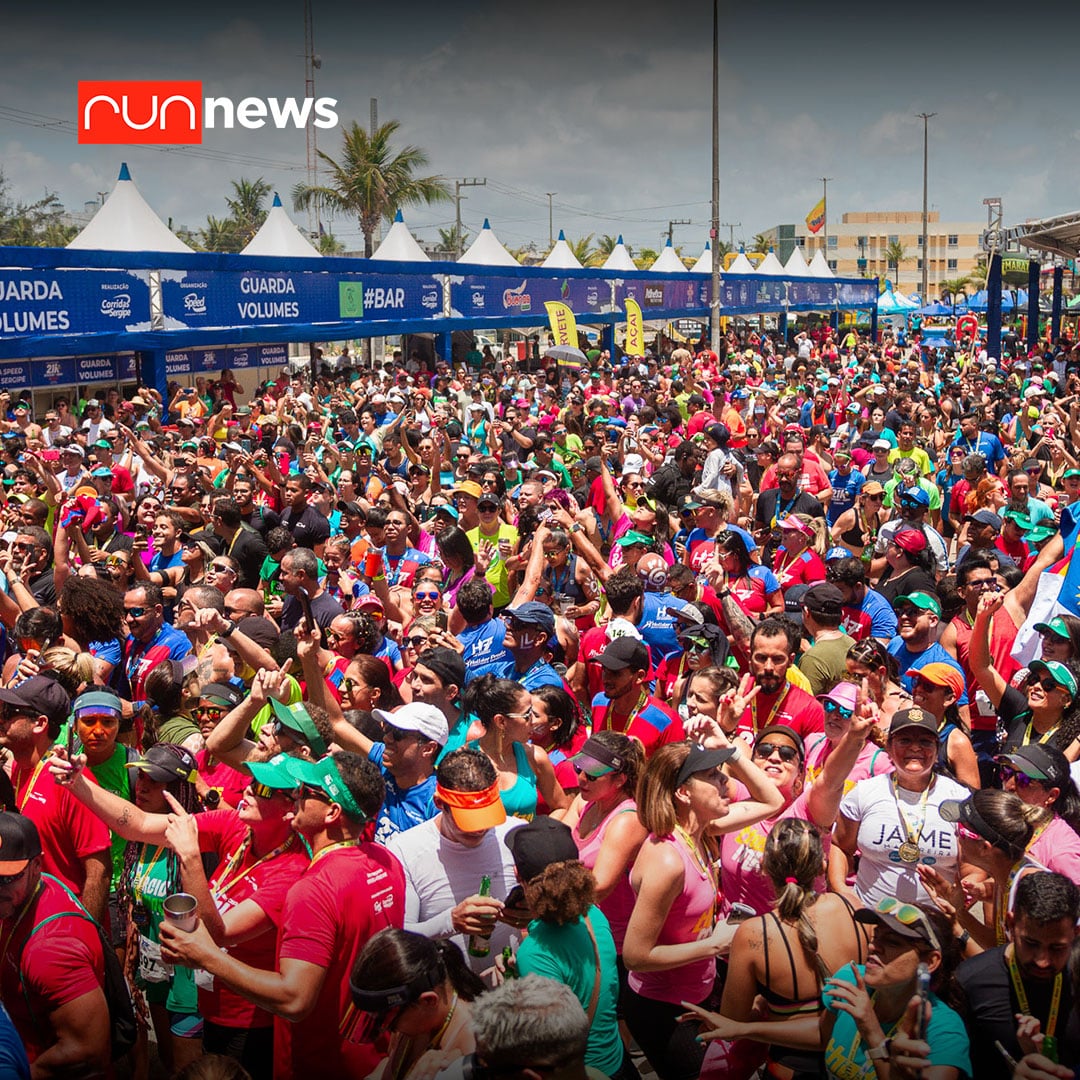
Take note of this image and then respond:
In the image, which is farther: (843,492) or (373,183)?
(373,183)

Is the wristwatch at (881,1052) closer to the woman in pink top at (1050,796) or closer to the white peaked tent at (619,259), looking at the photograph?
the woman in pink top at (1050,796)

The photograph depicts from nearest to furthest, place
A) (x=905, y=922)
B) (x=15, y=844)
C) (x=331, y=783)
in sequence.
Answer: (x=905, y=922)
(x=15, y=844)
(x=331, y=783)

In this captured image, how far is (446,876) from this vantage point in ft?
11.9

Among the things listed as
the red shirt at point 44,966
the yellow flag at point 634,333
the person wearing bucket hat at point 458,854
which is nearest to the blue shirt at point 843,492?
the person wearing bucket hat at point 458,854

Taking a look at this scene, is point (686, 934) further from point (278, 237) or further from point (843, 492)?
point (278, 237)

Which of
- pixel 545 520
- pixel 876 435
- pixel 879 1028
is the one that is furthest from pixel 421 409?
pixel 879 1028

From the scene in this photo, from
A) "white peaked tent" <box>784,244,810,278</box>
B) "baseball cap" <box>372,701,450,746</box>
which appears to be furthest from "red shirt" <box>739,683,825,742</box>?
"white peaked tent" <box>784,244,810,278</box>

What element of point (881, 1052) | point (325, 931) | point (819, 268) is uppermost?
point (819, 268)

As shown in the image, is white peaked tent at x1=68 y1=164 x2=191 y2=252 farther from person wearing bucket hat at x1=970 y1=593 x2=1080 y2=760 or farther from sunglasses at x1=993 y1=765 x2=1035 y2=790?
sunglasses at x1=993 y1=765 x2=1035 y2=790

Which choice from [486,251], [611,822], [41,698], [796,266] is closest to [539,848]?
[611,822]

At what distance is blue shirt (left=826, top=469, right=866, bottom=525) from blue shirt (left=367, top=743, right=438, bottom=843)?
6.10 metres

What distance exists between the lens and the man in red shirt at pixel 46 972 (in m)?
3.19

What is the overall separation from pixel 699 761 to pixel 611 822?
0.39 metres

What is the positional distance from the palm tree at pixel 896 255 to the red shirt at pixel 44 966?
11667cm
